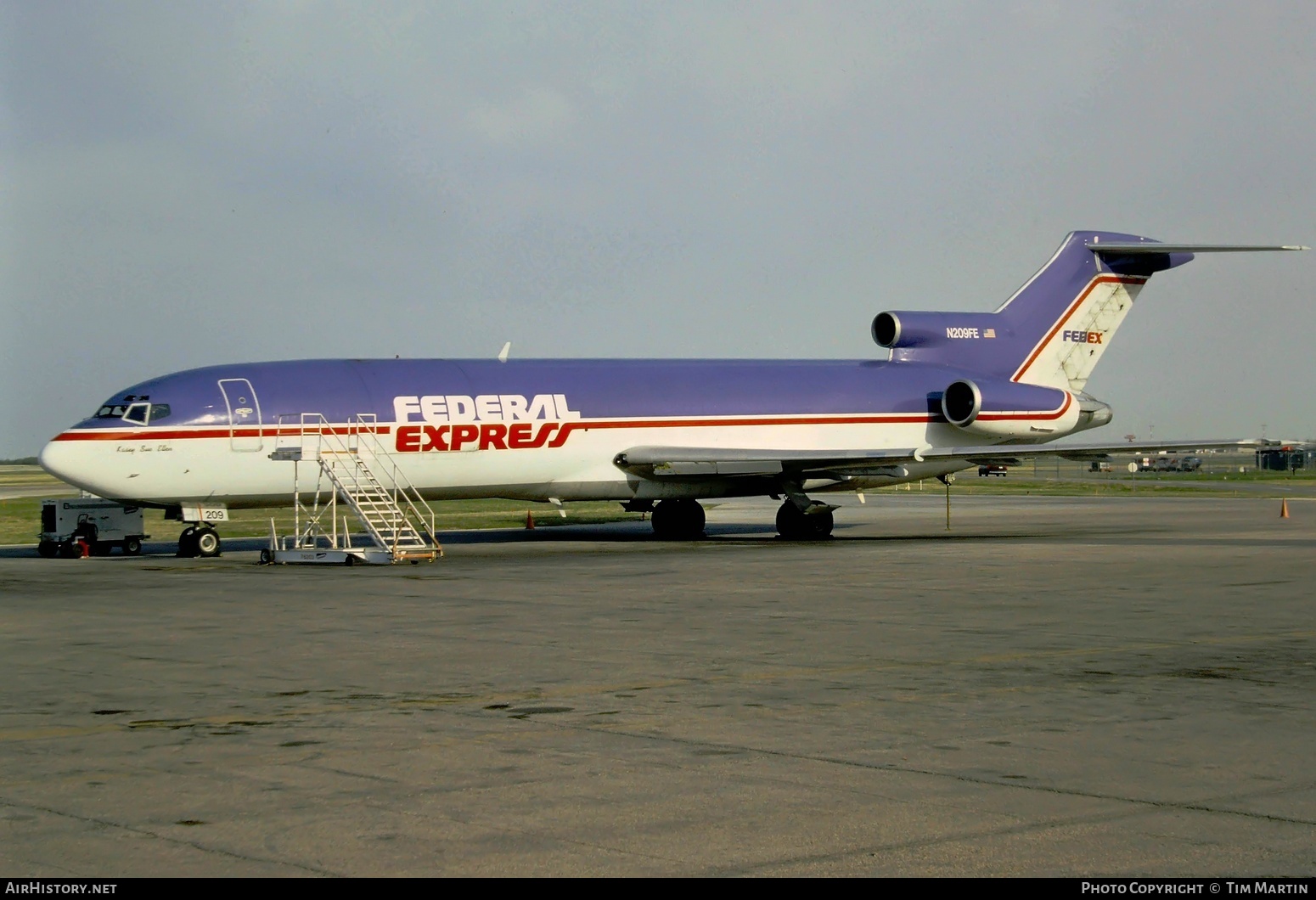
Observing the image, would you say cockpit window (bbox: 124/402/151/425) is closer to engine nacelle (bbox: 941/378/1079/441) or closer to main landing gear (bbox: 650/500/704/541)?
main landing gear (bbox: 650/500/704/541)

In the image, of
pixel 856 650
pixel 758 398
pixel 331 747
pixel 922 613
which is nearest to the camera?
pixel 331 747

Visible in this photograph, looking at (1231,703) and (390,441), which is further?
(390,441)

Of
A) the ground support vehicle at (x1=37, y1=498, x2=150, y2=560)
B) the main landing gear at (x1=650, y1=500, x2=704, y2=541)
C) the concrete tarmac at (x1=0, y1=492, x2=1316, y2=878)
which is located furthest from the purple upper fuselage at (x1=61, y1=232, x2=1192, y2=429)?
the concrete tarmac at (x1=0, y1=492, x2=1316, y2=878)

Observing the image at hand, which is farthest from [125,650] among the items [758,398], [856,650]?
[758,398]

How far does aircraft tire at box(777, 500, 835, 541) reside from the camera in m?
33.1

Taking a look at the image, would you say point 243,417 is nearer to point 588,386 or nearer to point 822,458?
point 588,386

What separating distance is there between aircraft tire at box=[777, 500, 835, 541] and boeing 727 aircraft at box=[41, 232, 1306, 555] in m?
0.04

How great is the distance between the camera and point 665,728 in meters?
9.50

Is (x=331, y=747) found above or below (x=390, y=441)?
below

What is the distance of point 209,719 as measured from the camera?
993 cm

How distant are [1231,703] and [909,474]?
2412cm

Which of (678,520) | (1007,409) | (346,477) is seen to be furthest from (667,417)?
(1007,409)

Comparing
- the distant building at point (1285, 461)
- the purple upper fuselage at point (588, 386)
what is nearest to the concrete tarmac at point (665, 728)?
the purple upper fuselage at point (588, 386)

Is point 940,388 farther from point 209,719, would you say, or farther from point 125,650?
point 209,719
